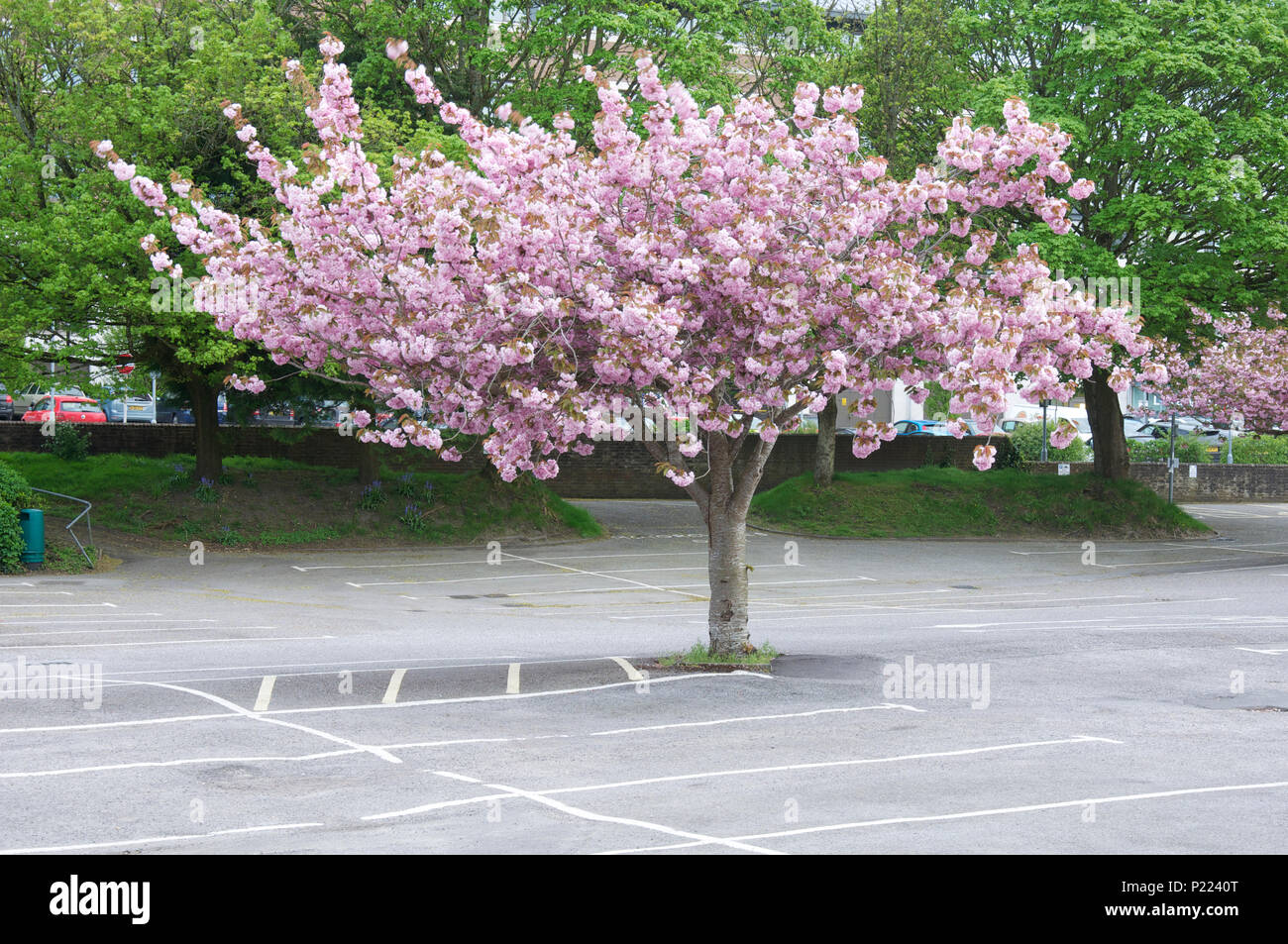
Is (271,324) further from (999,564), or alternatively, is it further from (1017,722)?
(999,564)

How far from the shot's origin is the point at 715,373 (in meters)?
14.8

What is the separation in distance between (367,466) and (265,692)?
69.8ft

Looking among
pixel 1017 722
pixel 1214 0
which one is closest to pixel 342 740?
pixel 1017 722

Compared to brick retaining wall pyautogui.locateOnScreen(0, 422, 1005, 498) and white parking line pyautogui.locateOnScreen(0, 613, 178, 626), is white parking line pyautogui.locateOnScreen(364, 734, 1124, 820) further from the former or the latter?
brick retaining wall pyautogui.locateOnScreen(0, 422, 1005, 498)

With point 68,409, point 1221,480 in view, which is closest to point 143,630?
point 68,409

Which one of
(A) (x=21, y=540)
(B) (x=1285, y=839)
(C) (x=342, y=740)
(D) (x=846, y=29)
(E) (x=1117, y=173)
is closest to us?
(B) (x=1285, y=839)

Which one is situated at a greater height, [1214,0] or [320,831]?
[1214,0]

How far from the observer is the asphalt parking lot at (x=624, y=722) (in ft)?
30.9

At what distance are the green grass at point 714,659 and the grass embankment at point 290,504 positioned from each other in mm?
17225

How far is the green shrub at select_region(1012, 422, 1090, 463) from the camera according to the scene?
174ft

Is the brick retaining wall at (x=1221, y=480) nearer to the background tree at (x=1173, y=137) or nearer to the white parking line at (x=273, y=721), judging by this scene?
the background tree at (x=1173, y=137)

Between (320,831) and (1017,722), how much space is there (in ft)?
23.8

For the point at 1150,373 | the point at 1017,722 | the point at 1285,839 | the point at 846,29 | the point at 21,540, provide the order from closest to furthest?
1. the point at 1285,839
2. the point at 1017,722
3. the point at 1150,373
4. the point at 21,540
5. the point at 846,29

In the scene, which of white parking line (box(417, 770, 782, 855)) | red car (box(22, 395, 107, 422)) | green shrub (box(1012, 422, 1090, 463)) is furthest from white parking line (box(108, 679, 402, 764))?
red car (box(22, 395, 107, 422))
